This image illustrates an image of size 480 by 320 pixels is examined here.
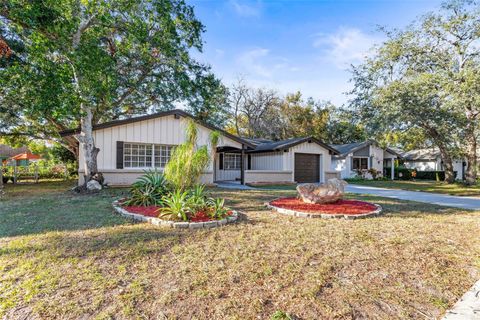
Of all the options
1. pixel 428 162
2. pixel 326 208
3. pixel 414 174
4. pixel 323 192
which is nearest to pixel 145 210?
pixel 326 208

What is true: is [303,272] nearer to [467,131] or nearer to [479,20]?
[467,131]

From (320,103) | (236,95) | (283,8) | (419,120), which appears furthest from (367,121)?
(236,95)

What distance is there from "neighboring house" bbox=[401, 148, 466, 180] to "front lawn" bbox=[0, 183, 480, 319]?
95.6 feet

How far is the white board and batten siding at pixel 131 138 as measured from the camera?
11984 mm

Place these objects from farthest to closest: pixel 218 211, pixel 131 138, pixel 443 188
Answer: pixel 443 188 → pixel 131 138 → pixel 218 211

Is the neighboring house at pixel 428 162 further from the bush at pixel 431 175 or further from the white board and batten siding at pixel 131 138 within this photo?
the white board and batten siding at pixel 131 138

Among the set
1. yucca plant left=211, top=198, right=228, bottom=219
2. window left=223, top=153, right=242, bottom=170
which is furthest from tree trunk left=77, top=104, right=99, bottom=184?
window left=223, top=153, right=242, bottom=170

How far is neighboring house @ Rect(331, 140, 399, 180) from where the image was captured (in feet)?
79.9

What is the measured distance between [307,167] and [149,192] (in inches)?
509

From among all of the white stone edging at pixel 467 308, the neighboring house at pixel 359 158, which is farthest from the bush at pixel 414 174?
the white stone edging at pixel 467 308

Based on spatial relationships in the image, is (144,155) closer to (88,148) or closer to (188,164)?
(88,148)

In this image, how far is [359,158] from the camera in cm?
2561

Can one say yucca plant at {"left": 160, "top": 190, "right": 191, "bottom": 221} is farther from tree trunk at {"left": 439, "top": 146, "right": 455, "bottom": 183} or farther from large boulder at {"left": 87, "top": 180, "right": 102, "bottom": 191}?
tree trunk at {"left": 439, "top": 146, "right": 455, "bottom": 183}

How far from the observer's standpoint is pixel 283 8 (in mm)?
12117
